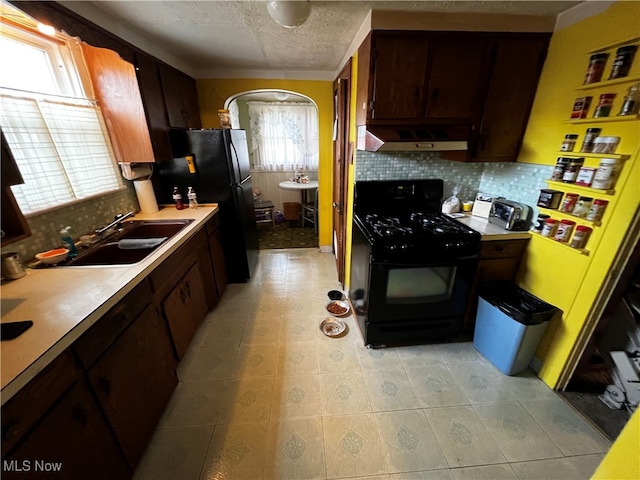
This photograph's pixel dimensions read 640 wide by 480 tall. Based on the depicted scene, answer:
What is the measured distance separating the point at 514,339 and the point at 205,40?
3139mm

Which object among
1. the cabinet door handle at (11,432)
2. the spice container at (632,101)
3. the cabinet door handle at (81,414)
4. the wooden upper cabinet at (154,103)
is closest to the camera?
the cabinet door handle at (11,432)

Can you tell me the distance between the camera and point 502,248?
1.75m

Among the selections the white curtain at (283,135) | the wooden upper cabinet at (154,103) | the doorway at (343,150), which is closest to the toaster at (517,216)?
the doorway at (343,150)

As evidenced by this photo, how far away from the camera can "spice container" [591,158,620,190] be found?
1.24 m

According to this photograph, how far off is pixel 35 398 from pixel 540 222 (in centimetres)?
253

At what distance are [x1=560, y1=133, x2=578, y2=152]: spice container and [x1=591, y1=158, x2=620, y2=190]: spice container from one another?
8.9 inches

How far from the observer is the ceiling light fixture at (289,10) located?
124cm

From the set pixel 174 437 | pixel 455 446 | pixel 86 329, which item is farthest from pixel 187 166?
pixel 455 446

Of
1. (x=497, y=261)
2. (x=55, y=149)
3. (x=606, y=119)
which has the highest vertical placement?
(x=606, y=119)

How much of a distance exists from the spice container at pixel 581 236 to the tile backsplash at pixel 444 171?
52 centimetres

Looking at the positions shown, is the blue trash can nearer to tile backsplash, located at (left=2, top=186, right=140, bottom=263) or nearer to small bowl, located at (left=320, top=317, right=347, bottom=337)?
small bowl, located at (left=320, top=317, right=347, bottom=337)

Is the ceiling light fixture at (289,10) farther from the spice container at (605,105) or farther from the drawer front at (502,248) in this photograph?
the drawer front at (502,248)

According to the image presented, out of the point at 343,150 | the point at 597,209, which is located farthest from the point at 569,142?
the point at 343,150

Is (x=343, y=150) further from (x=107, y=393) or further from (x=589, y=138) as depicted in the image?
(x=107, y=393)
